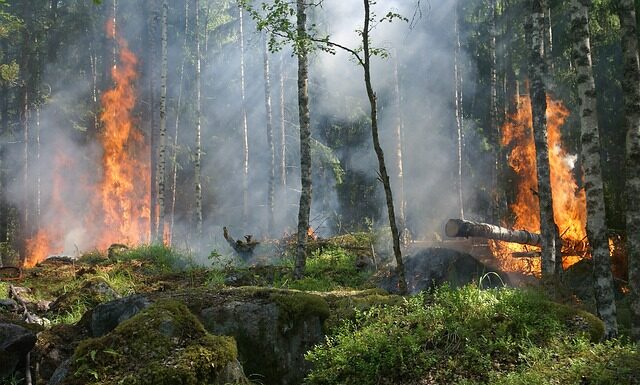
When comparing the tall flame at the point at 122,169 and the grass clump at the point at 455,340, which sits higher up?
the tall flame at the point at 122,169

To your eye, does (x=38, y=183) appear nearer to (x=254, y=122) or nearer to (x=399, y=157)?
(x=254, y=122)

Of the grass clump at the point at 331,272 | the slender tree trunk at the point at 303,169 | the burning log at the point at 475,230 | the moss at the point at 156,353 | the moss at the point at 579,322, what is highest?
the slender tree trunk at the point at 303,169

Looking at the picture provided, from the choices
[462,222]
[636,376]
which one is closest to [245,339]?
[636,376]

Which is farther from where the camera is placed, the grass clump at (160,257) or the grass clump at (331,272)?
the grass clump at (160,257)

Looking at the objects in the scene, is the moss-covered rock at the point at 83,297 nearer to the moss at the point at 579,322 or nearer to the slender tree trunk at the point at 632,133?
the moss at the point at 579,322

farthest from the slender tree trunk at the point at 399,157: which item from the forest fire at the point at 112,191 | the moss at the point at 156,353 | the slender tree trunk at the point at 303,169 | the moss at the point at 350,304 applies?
the forest fire at the point at 112,191

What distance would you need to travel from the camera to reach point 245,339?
6.52 metres

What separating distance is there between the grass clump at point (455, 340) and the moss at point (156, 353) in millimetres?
1655

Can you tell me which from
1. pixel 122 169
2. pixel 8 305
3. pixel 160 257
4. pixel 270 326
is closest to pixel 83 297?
pixel 8 305

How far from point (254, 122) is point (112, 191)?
11.9m

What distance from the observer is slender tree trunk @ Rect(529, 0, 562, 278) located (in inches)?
473

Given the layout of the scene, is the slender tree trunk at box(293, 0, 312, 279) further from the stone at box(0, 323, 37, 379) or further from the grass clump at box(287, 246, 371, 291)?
the stone at box(0, 323, 37, 379)

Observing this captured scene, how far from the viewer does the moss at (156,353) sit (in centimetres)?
412

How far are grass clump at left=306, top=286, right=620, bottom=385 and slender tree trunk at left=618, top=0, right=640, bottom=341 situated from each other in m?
2.92
